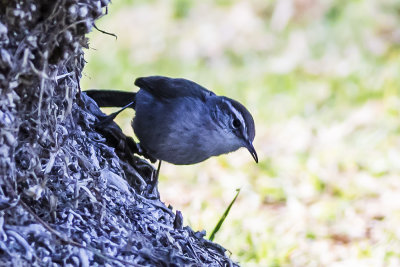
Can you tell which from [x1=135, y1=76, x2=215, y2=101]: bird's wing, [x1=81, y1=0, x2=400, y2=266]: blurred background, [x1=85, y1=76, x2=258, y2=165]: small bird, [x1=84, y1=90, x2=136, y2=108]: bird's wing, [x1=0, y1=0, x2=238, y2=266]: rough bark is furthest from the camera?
[x1=81, y1=0, x2=400, y2=266]: blurred background

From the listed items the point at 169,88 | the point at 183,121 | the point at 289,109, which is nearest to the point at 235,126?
the point at 183,121

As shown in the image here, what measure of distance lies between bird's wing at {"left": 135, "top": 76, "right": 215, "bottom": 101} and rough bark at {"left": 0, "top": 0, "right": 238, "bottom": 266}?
1.27 metres

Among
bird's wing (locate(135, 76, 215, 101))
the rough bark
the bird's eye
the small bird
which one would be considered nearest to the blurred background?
the small bird

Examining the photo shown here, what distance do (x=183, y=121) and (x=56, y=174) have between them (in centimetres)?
162

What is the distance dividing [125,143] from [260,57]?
617 cm

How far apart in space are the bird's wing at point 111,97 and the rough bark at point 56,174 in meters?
1.06

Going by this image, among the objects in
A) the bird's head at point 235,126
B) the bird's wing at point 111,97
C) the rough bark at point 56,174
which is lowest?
the rough bark at point 56,174

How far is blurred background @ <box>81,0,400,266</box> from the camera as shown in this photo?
5859 millimetres

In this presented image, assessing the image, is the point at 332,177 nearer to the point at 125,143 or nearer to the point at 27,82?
the point at 125,143

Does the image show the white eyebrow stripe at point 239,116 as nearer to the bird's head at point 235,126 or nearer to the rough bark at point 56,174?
the bird's head at point 235,126

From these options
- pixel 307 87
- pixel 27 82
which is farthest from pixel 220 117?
pixel 307 87

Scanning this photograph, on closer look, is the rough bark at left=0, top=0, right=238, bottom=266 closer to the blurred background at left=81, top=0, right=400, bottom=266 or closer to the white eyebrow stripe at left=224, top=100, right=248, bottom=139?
the white eyebrow stripe at left=224, top=100, right=248, bottom=139

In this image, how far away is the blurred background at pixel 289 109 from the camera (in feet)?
19.2

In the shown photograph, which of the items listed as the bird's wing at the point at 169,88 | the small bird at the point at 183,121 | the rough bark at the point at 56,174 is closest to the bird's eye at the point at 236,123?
the small bird at the point at 183,121
